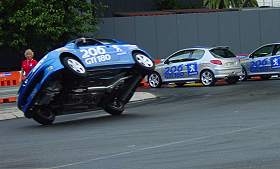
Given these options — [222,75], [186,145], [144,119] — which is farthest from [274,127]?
[222,75]

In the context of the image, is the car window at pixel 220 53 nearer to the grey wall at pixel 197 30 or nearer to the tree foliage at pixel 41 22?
the grey wall at pixel 197 30

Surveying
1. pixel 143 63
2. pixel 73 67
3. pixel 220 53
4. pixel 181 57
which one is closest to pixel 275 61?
pixel 220 53

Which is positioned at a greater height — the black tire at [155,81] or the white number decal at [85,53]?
the white number decal at [85,53]

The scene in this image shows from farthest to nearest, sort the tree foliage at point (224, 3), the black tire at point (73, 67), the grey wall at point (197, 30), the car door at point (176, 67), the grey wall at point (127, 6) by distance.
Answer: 1. the tree foliage at point (224, 3)
2. the grey wall at point (127, 6)
3. the grey wall at point (197, 30)
4. the car door at point (176, 67)
5. the black tire at point (73, 67)

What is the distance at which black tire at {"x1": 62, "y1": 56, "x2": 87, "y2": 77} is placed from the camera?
12.7 metres

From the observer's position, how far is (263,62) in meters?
25.0

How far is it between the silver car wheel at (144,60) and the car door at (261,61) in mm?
11637

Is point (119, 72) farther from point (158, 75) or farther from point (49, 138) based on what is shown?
point (158, 75)

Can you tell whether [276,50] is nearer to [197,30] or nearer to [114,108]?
Result: [197,30]

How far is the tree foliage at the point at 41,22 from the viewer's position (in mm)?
25266

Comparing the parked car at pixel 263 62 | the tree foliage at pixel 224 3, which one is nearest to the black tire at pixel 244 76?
the parked car at pixel 263 62

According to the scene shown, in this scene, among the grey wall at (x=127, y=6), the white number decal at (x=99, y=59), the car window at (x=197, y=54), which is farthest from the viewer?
the grey wall at (x=127, y=6)

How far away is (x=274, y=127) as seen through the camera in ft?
36.8

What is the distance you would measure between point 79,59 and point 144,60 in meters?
1.81
